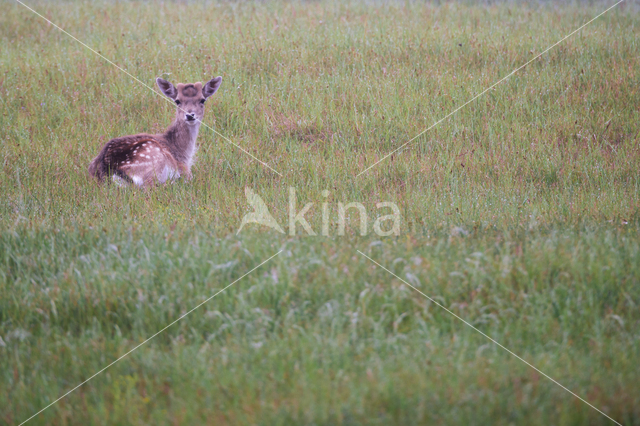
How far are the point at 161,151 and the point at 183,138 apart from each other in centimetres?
75

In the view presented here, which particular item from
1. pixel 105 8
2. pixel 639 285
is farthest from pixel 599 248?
pixel 105 8

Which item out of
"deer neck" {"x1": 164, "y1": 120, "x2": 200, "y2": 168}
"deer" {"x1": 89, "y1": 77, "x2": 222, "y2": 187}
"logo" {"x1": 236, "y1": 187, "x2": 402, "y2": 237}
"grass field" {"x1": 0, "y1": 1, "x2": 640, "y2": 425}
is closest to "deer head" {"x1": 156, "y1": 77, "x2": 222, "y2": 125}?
"deer" {"x1": 89, "y1": 77, "x2": 222, "y2": 187}

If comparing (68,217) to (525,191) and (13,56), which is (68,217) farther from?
(13,56)

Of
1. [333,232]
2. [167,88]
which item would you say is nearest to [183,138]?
[167,88]

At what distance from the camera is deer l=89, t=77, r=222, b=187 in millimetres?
7684

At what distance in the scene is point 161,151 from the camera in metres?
8.09

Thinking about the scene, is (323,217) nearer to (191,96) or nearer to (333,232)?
(333,232)

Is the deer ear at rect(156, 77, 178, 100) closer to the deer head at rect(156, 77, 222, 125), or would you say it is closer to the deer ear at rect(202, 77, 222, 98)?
the deer head at rect(156, 77, 222, 125)

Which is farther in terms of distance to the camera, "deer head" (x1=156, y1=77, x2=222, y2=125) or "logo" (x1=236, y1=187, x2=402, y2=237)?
"deer head" (x1=156, y1=77, x2=222, y2=125)

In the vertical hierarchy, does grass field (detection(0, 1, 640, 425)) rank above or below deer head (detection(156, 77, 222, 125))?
below

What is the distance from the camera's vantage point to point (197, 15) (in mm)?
13805

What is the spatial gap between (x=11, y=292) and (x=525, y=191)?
556 centimetres

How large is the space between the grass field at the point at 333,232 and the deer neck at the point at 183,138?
0.24 metres

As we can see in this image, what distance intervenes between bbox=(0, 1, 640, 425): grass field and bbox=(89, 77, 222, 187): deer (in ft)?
0.98
